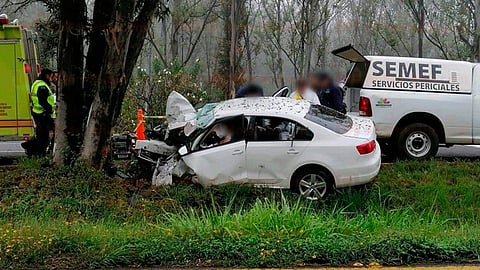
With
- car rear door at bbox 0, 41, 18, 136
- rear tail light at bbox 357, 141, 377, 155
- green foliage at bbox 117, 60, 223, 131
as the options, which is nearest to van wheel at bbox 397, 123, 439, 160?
rear tail light at bbox 357, 141, 377, 155

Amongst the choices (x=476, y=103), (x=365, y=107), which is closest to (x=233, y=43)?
(x=365, y=107)

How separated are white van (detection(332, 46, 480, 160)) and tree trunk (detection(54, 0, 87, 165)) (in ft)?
16.1

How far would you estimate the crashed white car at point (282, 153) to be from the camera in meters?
8.95

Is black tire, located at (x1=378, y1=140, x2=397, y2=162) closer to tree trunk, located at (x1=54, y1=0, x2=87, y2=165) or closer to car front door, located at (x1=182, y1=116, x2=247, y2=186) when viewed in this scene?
car front door, located at (x1=182, y1=116, x2=247, y2=186)

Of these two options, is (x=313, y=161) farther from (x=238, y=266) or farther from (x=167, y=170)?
(x=238, y=266)

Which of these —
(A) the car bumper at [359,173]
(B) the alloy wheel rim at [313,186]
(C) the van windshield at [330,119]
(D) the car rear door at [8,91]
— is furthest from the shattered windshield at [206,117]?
(D) the car rear door at [8,91]

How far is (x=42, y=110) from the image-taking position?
12508mm

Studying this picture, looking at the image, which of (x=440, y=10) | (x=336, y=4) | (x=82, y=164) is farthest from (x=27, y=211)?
(x=440, y=10)

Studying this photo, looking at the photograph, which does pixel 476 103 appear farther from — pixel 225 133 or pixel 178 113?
pixel 178 113

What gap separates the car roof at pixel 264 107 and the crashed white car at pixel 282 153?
0.04m

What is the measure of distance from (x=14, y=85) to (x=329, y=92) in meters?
6.39

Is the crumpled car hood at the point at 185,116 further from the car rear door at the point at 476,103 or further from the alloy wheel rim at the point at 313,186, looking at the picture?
the car rear door at the point at 476,103

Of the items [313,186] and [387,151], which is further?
[387,151]

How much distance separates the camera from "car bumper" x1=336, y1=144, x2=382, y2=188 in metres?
8.95
